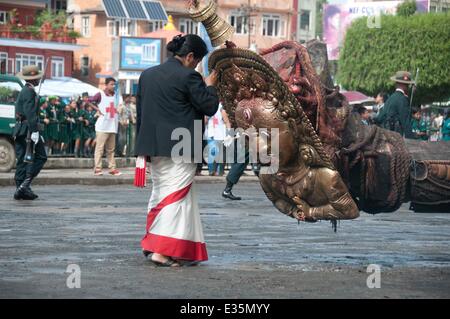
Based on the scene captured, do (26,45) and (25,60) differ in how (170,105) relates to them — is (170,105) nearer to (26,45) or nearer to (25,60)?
(26,45)

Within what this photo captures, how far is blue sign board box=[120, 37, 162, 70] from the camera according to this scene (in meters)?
52.8

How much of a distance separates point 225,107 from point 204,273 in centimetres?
158

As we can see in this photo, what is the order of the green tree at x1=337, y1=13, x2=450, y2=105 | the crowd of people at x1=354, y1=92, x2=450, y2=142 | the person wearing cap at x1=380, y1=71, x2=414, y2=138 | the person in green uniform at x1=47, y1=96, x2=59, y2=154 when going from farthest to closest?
the green tree at x1=337, y1=13, x2=450, y2=105 < the person in green uniform at x1=47, y1=96, x2=59, y2=154 < the crowd of people at x1=354, y1=92, x2=450, y2=142 < the person wearing cap at x1=380, y1=71, x2=414, y2=138

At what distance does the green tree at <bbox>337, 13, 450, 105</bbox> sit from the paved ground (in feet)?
185

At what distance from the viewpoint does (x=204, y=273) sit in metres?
9.71

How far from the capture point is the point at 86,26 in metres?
91.9

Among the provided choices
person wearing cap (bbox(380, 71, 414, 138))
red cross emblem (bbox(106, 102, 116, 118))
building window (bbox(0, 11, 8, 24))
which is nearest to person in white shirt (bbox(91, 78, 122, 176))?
red cross emblem (bbox(106, 102, 116, 118))

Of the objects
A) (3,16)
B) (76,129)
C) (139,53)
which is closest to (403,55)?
(139,53)

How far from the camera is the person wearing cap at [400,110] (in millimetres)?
16609

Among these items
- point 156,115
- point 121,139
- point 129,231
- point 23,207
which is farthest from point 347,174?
point 121,139

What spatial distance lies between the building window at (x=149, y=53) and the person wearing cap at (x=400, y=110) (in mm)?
35550

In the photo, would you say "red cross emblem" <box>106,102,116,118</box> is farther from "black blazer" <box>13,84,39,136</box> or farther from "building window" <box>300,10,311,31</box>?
"building window" <box>300,10,311,31</box>

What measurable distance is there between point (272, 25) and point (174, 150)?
8937 centimetres
